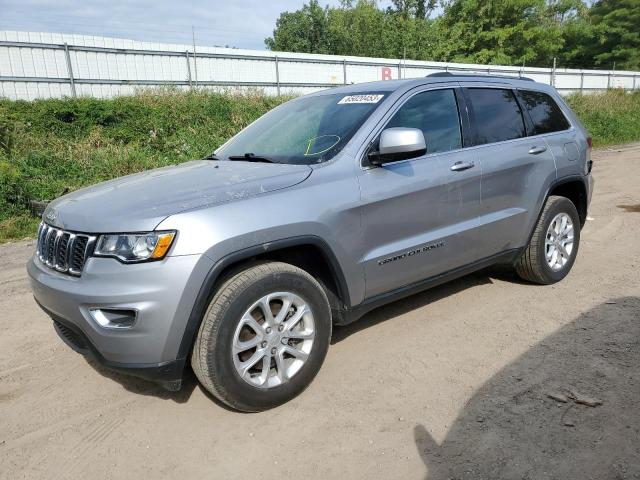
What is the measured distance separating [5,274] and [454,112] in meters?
4.87

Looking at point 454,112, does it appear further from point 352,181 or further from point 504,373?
point 504,373

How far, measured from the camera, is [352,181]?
10.4 ft

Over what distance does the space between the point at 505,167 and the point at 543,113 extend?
997mm

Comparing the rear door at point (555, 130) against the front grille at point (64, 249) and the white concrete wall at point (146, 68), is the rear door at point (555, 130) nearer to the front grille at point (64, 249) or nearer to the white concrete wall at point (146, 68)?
the front grille at point (64, 249)

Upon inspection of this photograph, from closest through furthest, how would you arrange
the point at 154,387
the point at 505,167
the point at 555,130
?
the point at 154,387 < the point at 505,167 < the point at 555,130

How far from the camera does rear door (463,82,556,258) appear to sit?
398cm

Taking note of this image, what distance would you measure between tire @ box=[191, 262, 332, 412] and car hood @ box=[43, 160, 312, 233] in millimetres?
443

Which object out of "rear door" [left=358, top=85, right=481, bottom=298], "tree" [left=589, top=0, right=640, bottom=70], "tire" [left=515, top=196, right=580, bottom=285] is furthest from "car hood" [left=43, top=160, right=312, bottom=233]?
"tree" [left=589, top=0, right=640, bottom=70]

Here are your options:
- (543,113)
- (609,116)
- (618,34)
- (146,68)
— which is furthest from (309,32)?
(543,113)

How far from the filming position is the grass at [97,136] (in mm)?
8531

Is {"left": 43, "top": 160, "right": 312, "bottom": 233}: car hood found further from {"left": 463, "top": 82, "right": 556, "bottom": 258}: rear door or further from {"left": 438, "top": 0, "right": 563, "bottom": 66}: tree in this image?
{"left": 438, "top": 0, "right": 563, "bottom": 66}: tree

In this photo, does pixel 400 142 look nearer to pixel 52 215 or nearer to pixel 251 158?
pixel 251 158

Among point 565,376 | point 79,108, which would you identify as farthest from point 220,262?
point 79,108

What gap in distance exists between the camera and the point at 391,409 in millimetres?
2896
